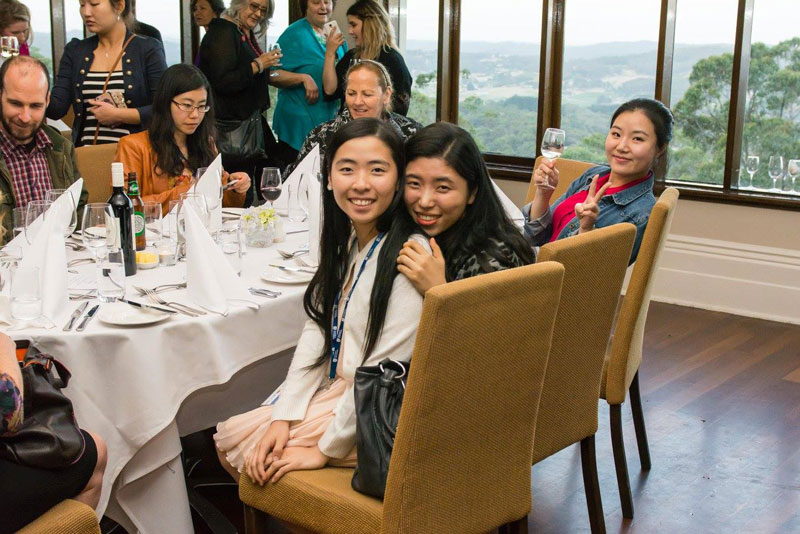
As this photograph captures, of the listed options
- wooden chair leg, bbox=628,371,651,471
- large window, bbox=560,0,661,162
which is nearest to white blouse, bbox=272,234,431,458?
wooden chair leg, bbox=628,371,651,471

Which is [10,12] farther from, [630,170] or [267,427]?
[267,427]

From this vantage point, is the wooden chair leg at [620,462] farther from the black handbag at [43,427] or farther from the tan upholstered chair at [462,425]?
the black handbag at [43,427]

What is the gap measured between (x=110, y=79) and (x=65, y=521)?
2773mm

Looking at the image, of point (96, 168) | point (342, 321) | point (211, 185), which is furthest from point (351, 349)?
point (96, 168)

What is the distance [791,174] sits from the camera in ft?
15.4

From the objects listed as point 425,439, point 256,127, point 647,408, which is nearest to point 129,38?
point 256,127

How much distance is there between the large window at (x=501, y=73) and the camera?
566 centimetres

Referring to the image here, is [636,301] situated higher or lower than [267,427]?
higher

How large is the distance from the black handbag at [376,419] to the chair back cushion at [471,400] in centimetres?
9

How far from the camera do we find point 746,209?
482cm

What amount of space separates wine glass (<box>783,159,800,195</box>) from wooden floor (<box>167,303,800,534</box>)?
0.80m

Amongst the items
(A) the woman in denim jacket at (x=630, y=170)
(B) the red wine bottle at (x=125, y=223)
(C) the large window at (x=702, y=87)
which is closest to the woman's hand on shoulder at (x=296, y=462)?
(B) the red wine bottle at (x=125, y=223)

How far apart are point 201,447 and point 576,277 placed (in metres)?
1.58

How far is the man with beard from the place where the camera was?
9.80 feet
